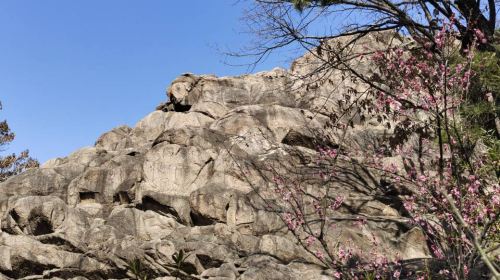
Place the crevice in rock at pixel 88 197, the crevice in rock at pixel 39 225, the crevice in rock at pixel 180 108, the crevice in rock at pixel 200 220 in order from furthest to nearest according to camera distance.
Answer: the crevice in rock at pixel 180 108
the crevice in rock at pixel 88 197
the crevice in rock at pixel 39 225
the crevice in rock at pixel 200 220

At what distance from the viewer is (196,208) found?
586 inches

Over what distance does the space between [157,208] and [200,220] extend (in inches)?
89.3

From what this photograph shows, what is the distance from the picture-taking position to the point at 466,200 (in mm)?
6781

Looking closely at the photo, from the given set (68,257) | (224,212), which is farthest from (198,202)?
(68,257)

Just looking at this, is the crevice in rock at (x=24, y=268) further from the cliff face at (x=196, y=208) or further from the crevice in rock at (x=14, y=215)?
the crevice in rock at (x=14, y=215)

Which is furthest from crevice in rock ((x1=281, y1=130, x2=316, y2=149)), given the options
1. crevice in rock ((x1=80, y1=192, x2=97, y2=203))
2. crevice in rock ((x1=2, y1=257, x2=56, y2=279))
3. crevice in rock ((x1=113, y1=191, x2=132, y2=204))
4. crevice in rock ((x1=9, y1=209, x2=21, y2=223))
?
crevice in rock ((x1=9, y1=209, x2=21, y2=223))

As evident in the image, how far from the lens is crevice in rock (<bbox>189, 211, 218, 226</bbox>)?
14543 millimetres

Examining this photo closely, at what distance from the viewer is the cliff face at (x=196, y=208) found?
11875 mm

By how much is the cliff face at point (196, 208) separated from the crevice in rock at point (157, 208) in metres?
0.04

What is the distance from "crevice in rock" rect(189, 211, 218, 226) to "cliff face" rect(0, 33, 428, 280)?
0.05 metres

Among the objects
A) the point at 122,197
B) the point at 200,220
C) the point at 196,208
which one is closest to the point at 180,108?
the point at 122,197

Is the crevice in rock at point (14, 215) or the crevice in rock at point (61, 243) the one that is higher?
the crevice in rock at point (14, 215)

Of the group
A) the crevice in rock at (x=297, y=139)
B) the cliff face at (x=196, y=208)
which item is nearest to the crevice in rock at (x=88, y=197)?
the cliff face at (x=196, y=208)

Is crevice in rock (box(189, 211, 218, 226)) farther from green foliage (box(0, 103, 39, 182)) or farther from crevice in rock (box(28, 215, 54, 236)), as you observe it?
green foliage (box(0, 103, 39, 182))
